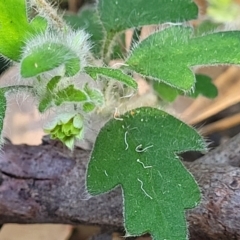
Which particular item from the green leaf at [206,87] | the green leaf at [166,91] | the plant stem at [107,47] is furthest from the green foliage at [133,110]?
the green leaf at [206,87]

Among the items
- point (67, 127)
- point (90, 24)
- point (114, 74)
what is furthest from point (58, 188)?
point (90, 24)

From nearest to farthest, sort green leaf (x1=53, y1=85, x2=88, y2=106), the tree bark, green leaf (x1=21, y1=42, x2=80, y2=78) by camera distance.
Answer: green leaf (x1=21, y1=42, x2=80, y2=78) → green leaf (x1=53, y1=85, x2=88, y2=106) → the tree bark

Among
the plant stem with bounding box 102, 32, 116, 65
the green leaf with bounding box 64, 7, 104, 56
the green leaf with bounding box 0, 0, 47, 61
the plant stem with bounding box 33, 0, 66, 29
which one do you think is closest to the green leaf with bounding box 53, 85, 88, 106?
the green leaf with bounding box 0, 0, 47, 61

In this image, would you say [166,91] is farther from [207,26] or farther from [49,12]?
[49,12]

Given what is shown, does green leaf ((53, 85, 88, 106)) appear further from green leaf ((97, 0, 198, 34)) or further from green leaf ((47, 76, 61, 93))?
green leaf ((97, 0, 198, 34))

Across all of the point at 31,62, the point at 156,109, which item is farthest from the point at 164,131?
the point at 31,62

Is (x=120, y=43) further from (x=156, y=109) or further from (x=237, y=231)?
(x=237, y=231)

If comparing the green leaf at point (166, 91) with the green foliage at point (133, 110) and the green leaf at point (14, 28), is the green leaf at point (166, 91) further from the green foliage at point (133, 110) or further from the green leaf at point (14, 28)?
the green leaf at point (14, 28)
